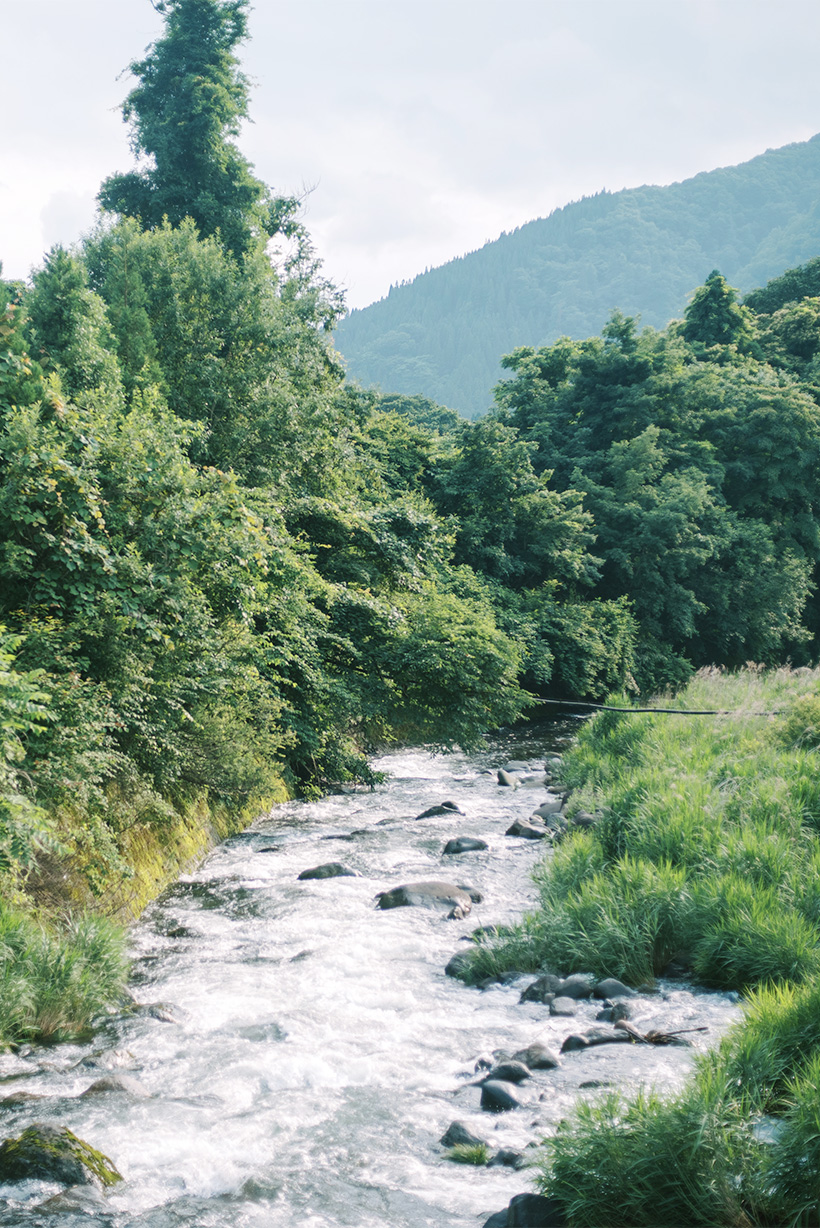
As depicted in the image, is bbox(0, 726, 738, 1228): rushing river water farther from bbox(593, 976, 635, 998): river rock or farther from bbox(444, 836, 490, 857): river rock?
bbox(444, 836, 490, 857): river rock

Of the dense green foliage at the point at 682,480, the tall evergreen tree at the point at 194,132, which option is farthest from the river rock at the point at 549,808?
the tall evergreen tree at the point at 194,132

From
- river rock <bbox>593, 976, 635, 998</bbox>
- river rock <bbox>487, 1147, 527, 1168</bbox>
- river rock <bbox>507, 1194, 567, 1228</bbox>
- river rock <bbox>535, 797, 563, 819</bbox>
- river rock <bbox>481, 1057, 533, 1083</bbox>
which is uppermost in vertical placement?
river rock <bbox>507, 1194, 567, 1228</bbox>

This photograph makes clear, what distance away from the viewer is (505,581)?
2833 centimetres

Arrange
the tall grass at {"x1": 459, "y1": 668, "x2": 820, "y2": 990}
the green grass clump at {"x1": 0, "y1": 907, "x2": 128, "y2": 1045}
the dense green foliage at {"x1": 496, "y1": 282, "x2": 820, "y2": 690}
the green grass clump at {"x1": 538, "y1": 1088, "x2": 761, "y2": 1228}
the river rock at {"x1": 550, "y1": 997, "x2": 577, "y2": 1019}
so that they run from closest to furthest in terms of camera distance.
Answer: the green grass clump at {"x1": 538, "y1": 1088, "x2": 761, "y2": 1228} → the green grass clump at {"x1": 0, "y1": 907, "x2": 128, "y2": 1045} → the river rock at {"x1": 550, "y1": 997, "x2": 577, "y2": 1019} → the tall grass at {"x1": 459, "y1": 668, "x2": 820, "y2": 990} → the dense green foliage at {"x1": 496, "y1": 282, "x2": 820, "y2": 690}

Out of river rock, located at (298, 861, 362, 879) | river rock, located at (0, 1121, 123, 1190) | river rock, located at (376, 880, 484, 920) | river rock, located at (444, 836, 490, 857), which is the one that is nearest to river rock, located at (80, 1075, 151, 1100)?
river rock, located at (0, 1121, 123, 1190)

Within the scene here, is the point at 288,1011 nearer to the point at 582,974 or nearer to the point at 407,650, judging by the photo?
the point at 582,974

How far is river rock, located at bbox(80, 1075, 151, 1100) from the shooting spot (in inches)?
212

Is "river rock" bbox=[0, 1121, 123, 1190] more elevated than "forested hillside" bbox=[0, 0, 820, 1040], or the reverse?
"forested hillside" bbox=[0, 0, 820, 1040]

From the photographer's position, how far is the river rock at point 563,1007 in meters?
6.68

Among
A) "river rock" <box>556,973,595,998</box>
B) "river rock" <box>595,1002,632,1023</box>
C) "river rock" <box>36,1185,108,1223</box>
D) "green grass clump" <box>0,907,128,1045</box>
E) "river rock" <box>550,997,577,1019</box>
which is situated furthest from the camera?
"river rock" <box>556,973,595,998</box>

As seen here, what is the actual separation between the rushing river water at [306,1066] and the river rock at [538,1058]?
0.11 meters

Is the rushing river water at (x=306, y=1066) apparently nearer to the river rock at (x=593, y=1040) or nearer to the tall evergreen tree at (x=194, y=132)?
the river rock at (x=593, y=1040)

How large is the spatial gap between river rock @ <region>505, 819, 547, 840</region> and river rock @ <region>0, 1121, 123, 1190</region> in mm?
8937

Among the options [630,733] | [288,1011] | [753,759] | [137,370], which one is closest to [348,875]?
[288,1011]
